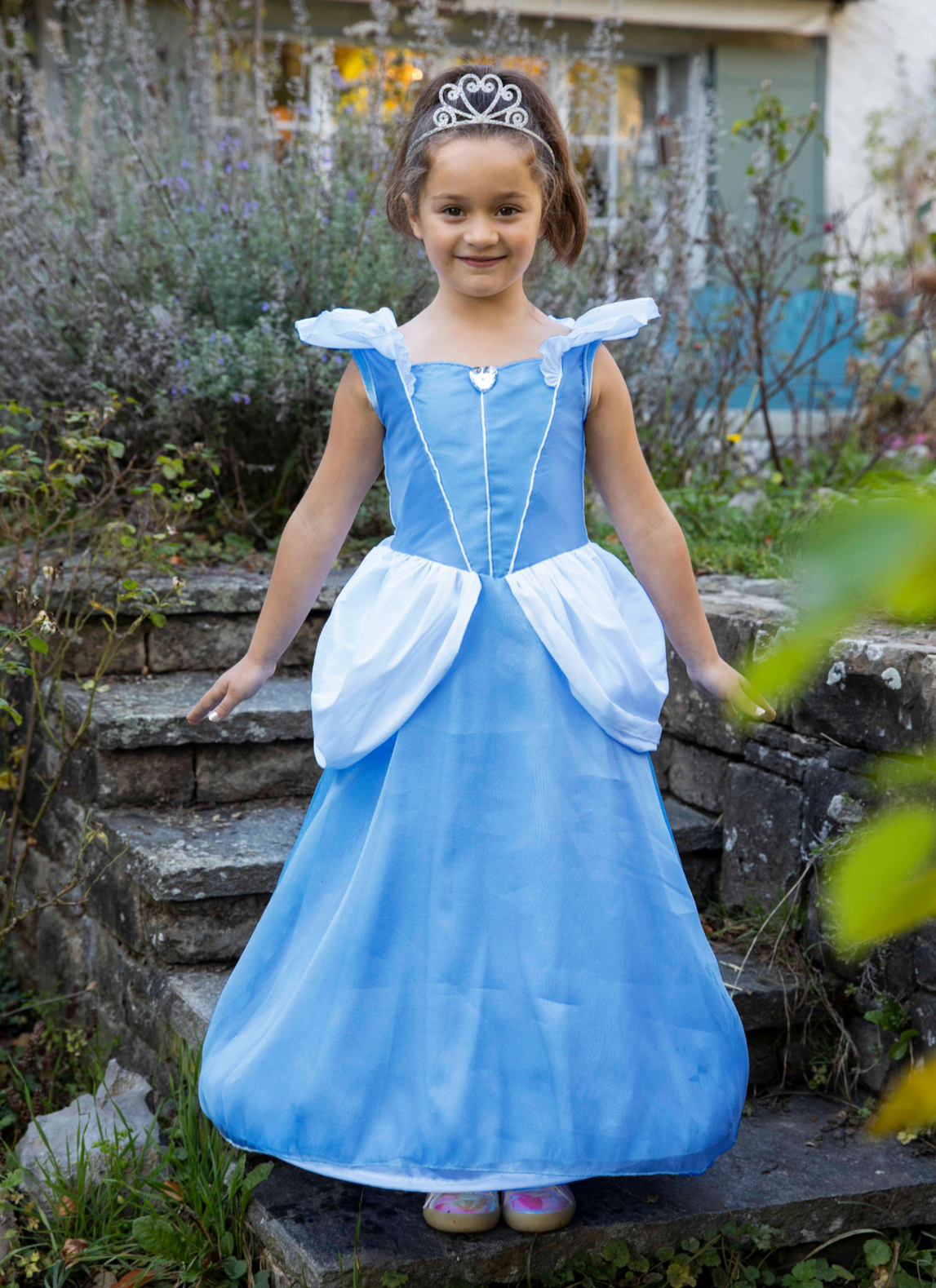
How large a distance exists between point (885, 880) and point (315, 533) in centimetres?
138

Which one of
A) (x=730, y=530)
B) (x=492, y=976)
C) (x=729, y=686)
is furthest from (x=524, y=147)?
(x=730, y=530)

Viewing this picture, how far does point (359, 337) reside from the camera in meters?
1.72

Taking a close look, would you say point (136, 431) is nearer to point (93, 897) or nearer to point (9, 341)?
A: point (9, 341)

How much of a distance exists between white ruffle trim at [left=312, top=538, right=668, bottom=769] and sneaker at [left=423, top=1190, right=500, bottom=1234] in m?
0.62

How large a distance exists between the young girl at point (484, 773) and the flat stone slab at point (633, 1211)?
0.18 ft

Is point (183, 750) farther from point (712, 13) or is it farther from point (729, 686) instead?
point (712, 13)

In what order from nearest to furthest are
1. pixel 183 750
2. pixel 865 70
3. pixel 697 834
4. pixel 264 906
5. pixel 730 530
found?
pixel 264 906, pixel 697 834, pixel 183 750, pixel 730 530, pixel 865 70

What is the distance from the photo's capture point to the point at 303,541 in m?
1.80

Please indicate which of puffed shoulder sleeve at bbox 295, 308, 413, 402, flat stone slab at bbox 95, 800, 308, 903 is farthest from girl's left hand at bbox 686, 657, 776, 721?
flat stone slab at bbox 95, 800, 308, 903

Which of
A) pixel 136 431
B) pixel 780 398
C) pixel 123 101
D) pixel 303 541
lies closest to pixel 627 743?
pixel 303 541

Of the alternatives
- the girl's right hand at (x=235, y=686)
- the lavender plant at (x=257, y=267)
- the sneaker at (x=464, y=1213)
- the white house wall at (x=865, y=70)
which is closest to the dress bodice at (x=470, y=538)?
the girl's right hand at (x=235, y=686)

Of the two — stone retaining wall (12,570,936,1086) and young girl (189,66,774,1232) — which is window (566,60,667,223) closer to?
stone retaining wall (12,570,936,1086)

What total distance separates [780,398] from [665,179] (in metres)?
2.38

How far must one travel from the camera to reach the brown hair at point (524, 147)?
1679 mm
